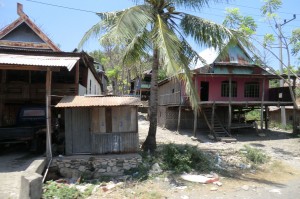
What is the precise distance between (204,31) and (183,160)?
585 cm

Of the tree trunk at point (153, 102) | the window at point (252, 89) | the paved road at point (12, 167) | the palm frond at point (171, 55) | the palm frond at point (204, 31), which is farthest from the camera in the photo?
the window at point (252, 89)

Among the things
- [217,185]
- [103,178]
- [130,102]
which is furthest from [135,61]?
[217,185]

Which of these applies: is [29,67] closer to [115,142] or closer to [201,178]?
[115,142]

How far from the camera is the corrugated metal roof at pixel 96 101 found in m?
11.0

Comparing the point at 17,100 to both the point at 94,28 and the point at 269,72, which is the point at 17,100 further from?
the point at 269,72

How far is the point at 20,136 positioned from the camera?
10.8 m

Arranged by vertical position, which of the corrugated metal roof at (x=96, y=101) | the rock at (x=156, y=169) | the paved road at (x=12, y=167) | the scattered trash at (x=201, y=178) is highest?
the corrugated metal roof at (x=96, y=101)

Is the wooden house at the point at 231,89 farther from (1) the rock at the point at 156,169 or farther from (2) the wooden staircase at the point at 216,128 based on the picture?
(1) the rock at the point at 156,169

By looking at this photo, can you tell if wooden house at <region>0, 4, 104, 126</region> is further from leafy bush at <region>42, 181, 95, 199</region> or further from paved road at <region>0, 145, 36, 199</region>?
leafy bush at <region>42, 181, 95, 199</region>

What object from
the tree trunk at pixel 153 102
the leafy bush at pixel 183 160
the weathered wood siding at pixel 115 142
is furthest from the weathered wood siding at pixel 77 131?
the leafy bush at pixel 183 160

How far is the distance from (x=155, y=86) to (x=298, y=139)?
41.8 ft

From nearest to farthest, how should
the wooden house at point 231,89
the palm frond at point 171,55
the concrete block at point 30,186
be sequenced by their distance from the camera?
the concrete block at point 30,186 → the palm frond at point 171,55 → the wooden house at point 231,89

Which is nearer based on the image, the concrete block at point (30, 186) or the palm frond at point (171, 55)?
the concrete block at point (30, 186)

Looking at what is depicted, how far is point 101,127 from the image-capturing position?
11.9 meters
